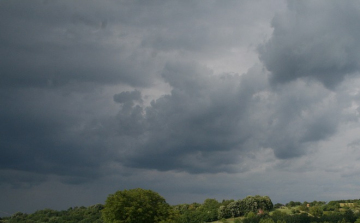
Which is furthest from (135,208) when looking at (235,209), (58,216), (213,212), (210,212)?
(58,216)

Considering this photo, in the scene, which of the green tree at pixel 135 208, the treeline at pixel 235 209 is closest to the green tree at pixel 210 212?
the treeline at pixel 235 209

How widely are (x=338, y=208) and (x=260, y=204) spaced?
20.8 m

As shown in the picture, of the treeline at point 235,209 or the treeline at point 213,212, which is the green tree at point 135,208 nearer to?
the treeline at point 213,212

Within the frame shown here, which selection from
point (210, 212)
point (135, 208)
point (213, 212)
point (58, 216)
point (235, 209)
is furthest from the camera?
point (58, 216)

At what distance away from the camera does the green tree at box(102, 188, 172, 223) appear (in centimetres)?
7206

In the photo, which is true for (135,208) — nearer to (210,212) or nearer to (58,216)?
(210,212)

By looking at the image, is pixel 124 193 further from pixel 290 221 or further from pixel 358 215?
pixel 358 215

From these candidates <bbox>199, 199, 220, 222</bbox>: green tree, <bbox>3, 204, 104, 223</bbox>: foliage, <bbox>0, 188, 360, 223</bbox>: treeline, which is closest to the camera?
<bbox>0, 188, 360, 223</bbox>: treeline

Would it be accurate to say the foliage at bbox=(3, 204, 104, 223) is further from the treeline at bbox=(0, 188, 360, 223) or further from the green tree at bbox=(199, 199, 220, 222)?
the treeline at bbox=(0, 188, 360, 223)

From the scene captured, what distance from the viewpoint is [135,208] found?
238ft

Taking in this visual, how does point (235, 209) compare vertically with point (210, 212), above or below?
above

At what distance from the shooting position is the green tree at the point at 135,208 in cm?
7206

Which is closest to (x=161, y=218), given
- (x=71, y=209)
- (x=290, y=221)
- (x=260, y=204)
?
(x=290, y=221)

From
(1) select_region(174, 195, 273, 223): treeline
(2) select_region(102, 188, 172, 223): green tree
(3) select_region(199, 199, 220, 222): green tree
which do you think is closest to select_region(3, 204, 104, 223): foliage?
(3) select_region(199, 199, 220, 222): green tree
